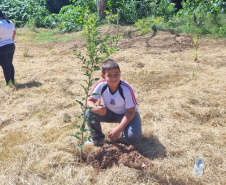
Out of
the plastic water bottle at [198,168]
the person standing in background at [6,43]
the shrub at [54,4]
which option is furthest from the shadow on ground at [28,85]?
the shrub at [54,4]

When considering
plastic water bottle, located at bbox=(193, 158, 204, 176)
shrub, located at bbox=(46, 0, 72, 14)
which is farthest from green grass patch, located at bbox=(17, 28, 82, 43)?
plastic water bottle, located at bbox=(193, 158, 204, 176)

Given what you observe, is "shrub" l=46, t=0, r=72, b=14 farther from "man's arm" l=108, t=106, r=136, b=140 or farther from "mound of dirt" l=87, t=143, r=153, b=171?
"mound of dirt" l=87, t=143, r=153, b=171

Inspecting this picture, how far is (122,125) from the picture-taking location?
8.78 ft

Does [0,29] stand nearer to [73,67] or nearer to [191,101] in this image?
[73,67]

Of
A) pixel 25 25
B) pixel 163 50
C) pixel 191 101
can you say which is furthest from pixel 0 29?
pixel 25 25

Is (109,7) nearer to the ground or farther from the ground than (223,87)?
farther from the ground

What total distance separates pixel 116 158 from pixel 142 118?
1161 mm

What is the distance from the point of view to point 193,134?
3178 mm

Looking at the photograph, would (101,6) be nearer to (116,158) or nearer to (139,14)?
(139,14)

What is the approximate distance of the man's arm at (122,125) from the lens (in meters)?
2.66

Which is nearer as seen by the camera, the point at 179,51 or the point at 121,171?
the point at 121,171

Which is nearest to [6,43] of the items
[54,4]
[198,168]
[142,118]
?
[142,118]

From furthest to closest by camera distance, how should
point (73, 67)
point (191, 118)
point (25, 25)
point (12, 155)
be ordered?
point (25, 25) < point (73, 67) < point (191, 118) < point (12, 155)

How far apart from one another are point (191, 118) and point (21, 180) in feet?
7.53
